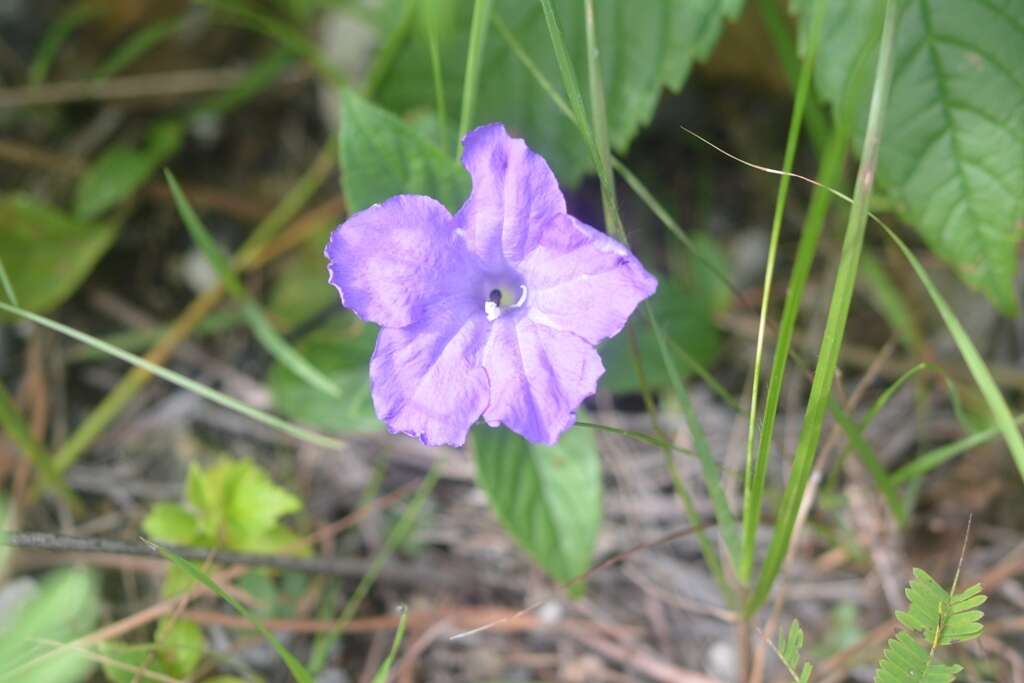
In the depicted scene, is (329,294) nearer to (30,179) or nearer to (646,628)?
(30,179)

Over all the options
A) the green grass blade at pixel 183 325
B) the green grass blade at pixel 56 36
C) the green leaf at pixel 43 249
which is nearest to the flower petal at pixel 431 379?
the green grass blade at pixel 183 325

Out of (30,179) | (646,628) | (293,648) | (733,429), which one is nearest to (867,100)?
(733,429)

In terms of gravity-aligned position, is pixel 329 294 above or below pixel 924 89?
below

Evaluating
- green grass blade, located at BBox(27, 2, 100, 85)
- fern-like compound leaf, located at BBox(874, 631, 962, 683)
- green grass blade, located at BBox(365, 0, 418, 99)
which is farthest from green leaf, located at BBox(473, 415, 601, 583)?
green grass blade, located at BBox(27, 2, 100, 85)

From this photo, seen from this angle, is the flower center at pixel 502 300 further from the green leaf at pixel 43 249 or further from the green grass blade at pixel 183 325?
the green leaf at pixel 43 249

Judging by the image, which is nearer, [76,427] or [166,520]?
[166,520]
